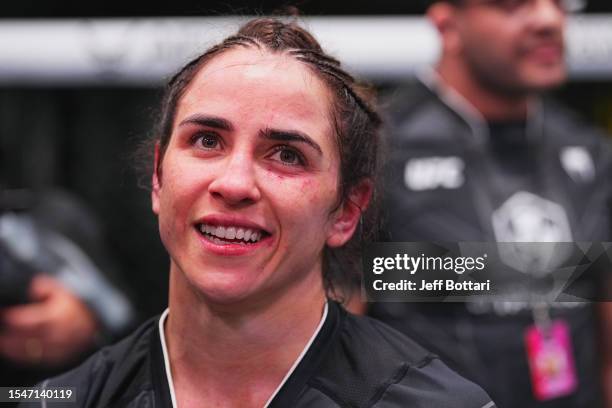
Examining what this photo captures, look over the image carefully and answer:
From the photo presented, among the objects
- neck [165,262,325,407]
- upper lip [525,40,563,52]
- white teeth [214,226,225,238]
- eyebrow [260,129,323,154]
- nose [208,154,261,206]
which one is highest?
upper lip [525,40,563,52]

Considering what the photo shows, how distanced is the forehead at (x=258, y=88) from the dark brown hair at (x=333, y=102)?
20 mm

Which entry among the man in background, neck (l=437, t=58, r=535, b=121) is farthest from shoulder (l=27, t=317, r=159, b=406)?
neck (l=437, t=58, r=535, b=121)

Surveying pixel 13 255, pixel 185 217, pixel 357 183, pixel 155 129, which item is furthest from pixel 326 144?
pixel 13 255

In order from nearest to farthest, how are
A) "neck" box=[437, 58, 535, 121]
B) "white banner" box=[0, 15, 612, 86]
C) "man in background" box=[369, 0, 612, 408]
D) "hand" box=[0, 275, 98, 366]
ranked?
1. "hand" box=[0, 275, 98, 366]
2. "man in background" box=[369, 0, 612, 408]
3. "neck" box=[437, 58, 535, 121]
4. "white banner" box=[0, 15, 612, 86]

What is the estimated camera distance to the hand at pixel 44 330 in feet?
5.24

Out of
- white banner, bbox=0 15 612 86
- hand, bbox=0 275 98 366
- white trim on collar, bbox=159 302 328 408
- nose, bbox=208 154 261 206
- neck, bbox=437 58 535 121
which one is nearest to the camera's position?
nose, bbox=208 154 261 206

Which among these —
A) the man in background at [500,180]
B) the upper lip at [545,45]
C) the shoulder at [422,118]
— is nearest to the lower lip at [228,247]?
the man in background at [500,180]

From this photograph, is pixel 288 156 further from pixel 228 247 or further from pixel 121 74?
pixel 121 74

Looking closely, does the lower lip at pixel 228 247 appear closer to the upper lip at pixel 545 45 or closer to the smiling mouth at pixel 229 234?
the smiling mouth at pixel 229 234

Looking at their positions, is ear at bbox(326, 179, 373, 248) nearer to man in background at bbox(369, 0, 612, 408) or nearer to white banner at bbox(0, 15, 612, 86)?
man in background at bbox(369, 0, 612, 408)

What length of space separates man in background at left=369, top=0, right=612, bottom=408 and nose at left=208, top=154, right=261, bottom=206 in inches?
25.6

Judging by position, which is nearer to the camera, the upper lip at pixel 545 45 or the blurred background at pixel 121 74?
the upper lip at pixel 545 45

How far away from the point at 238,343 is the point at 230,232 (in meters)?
0.17

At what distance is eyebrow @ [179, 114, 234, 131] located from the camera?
3.52ft
